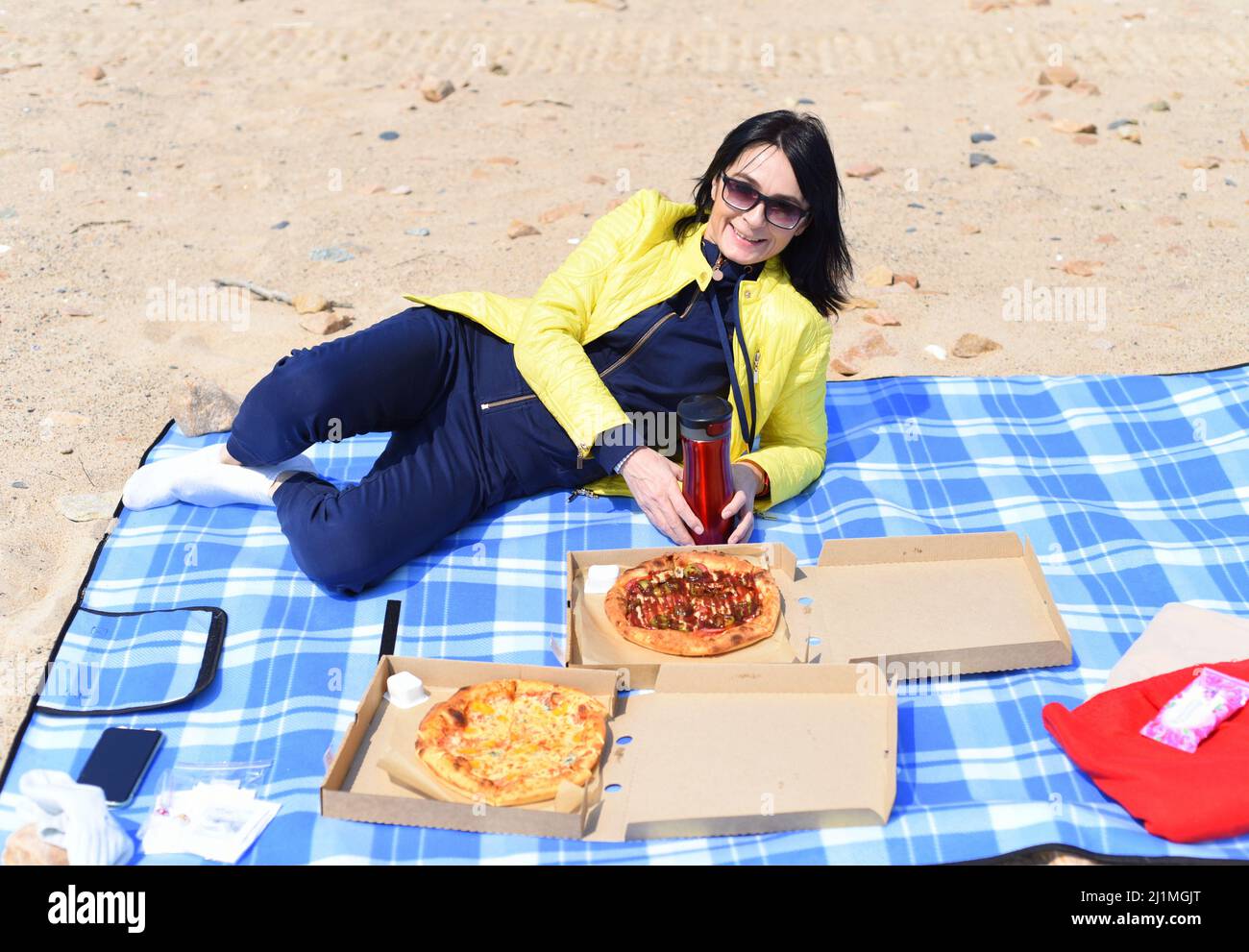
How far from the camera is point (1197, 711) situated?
2.73m

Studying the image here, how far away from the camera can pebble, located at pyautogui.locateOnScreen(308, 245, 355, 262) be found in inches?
237

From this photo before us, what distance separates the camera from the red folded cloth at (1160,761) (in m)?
2.51

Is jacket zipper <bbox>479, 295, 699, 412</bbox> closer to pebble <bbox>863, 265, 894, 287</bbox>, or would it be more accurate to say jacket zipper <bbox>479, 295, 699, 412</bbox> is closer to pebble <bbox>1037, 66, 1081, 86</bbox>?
pebble <bbox>863, 265, 894, 287</bbox>

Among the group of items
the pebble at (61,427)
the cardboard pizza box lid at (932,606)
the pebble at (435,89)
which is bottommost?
the pebble at (61,427)

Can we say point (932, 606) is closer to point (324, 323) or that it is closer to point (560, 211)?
point (324, 323)

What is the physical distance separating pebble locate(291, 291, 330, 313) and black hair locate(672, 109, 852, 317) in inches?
97.1

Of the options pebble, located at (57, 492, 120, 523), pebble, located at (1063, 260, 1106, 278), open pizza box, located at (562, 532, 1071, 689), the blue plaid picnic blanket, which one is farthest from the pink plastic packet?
pebble, located at (1063, 260, 1106, 278)

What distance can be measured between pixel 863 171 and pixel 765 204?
4042mm

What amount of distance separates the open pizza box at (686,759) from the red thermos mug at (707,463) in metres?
0.63

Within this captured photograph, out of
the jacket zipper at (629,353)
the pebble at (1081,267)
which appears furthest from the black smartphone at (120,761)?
the pebble at (1081,267)

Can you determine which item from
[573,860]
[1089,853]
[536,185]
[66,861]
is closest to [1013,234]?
[536,185]

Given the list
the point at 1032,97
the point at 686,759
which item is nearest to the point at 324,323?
the point at 686,759

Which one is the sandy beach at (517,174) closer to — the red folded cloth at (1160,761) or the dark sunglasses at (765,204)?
the dark sunglasses at (765,204)
